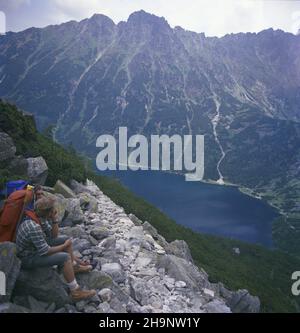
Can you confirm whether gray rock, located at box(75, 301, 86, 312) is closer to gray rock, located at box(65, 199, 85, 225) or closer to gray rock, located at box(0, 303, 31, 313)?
gray rock, located at box(0, 303, 31, 313)

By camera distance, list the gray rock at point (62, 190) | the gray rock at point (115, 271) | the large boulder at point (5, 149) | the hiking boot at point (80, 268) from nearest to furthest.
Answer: the hiking boot at point (80, 268) → the gray rock at point (115, 271) → the large boulder at point (5, 149) → the gray rock at point (62, 190)

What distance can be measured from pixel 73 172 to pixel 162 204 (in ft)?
390

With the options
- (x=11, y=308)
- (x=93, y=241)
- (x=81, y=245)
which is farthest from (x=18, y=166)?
(x=11, y=308)

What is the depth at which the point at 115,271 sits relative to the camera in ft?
41.4

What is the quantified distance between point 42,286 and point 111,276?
10.9 ft

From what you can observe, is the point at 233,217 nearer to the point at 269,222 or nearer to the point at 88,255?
the point at 269,222

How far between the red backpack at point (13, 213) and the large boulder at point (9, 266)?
360mm

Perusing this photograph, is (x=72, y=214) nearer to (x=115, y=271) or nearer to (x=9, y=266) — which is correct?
(x=115, y=271)

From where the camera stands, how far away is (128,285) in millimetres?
12406

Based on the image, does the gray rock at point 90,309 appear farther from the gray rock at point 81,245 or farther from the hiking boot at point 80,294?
the gray rock at point 81,245

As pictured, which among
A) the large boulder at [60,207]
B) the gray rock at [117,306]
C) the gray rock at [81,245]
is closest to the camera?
the gray rock at [117,306]

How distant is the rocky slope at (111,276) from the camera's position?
958 centimetres

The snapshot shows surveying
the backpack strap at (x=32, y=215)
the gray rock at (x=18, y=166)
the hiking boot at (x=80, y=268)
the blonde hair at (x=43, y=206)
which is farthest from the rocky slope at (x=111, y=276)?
the gray rock at (x=18, y=166)
